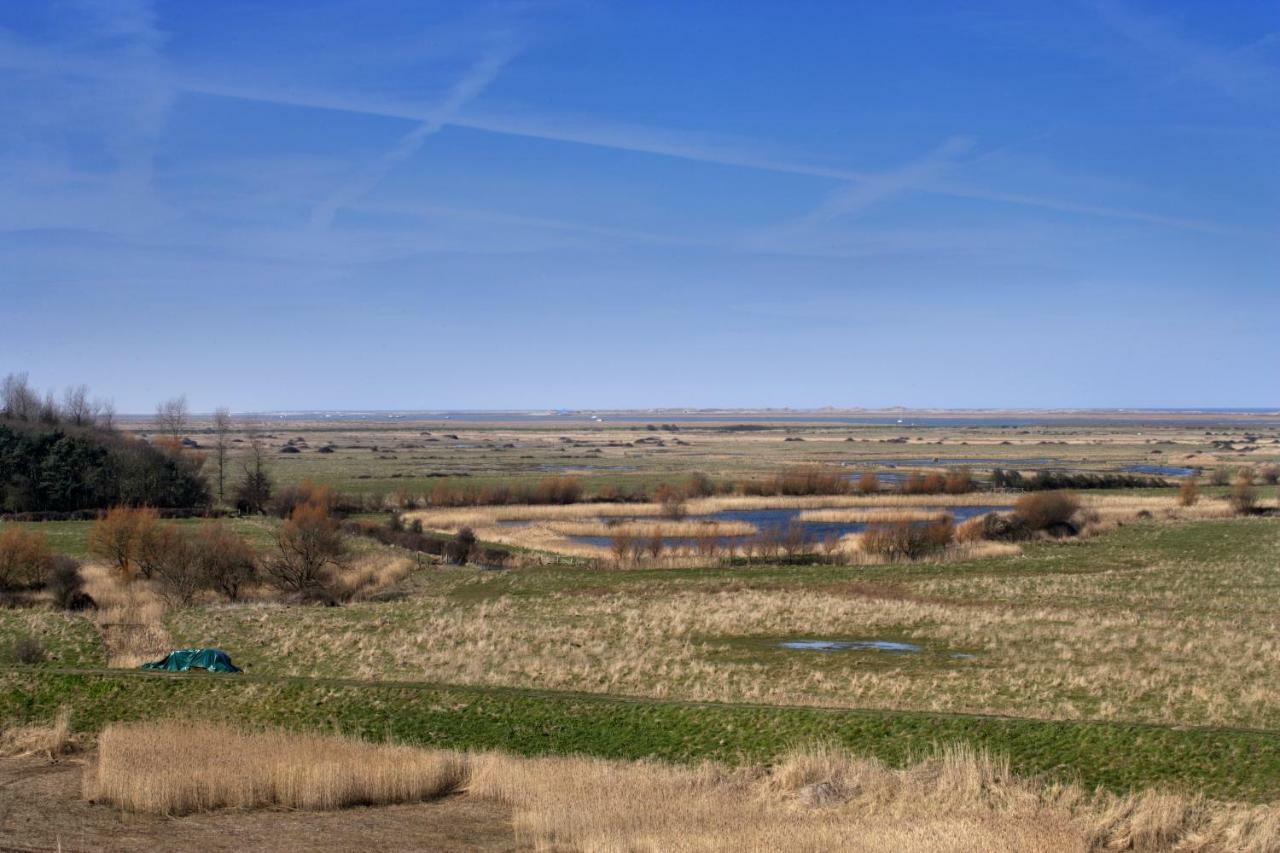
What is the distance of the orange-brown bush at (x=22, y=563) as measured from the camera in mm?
41781

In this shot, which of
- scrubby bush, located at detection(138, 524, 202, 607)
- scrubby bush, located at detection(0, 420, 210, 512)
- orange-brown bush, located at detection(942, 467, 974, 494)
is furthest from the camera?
orange-brown bush, located at detection(942, 467, 974, 494)

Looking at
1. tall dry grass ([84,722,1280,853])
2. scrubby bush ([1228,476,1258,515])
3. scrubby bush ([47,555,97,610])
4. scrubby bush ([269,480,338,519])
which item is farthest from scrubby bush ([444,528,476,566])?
scrubby bush ([1228,476,1258,515])

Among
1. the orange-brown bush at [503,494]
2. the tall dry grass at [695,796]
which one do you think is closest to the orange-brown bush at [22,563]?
the tall dry grass at [695,796]

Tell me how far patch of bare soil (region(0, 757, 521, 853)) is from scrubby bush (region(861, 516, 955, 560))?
4279 cm

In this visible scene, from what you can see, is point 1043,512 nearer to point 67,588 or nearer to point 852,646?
point 852,646

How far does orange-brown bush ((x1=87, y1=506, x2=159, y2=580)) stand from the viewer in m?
44.8

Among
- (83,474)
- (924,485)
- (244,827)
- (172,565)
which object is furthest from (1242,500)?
(83,474)

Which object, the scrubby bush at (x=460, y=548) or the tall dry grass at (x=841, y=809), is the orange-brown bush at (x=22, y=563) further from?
the tall dry grass at (x=841, y=809)

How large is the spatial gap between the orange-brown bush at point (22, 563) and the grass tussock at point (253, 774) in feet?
98.4

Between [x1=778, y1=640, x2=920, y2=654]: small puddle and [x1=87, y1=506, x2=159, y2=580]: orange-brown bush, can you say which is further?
[x1=87, y1=506, x2=159, y2=580]: orange-brown bush

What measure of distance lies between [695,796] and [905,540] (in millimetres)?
42678

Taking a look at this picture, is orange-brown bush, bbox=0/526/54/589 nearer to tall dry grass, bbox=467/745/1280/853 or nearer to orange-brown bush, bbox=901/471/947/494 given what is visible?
tall dry grass, bbox=467/745/1280/853

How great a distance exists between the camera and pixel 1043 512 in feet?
210

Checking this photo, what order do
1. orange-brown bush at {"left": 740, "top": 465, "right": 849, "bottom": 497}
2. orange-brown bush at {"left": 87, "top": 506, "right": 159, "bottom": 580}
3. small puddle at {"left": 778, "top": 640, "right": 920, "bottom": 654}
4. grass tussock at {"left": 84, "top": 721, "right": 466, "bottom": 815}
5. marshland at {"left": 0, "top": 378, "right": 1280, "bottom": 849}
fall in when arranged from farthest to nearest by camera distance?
orange-brown bush at {"left": 740, "top": 465, "right": 849, "bottom": 497}, orange-brown bush at {"left": 87, "top": 506, "right": 159, "bottom": 580}, small puddle at {"left": 778, "top": 640, "right": 920, "bottom": 654}, marshland at {"left": 0, "top": 378, "right": 1280, "bottom": 849}, grass tussock at {"left": 84, "top": 721, "right": 466, "bottom": 815}
